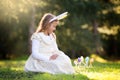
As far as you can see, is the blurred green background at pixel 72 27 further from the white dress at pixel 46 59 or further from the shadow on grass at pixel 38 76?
the shadow on grass at pixel 38 76

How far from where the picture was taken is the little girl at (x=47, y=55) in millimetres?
10086

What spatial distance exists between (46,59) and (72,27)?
2330 centimetres

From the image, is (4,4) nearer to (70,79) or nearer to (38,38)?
(38,38)

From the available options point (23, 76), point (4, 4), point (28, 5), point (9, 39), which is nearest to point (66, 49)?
point (9, 39)

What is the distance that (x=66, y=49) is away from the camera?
111 feet

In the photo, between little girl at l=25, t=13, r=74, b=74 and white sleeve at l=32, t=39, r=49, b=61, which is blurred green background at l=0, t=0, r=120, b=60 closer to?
little girl at l=25, t=13, r=74, b=74

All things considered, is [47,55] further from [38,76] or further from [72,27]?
[72,27]

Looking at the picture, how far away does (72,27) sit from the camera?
33375mm

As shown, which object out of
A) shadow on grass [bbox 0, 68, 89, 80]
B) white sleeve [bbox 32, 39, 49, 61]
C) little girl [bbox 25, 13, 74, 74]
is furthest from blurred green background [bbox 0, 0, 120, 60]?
shadow on grass [bbox 0, 68, 89, 80]

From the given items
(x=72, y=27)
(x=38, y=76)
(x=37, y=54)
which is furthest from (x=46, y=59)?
(x=72, y=27)

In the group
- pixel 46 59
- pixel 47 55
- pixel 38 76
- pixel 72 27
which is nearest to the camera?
pixel 38 76

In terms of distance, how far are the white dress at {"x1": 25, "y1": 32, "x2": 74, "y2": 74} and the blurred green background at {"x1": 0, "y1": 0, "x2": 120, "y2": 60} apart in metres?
13.0

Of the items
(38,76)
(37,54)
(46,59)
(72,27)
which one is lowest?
(38,76)

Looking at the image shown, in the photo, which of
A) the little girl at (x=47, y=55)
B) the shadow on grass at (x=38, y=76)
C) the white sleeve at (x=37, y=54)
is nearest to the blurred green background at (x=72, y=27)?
the little girl at (x=47, y=55)
